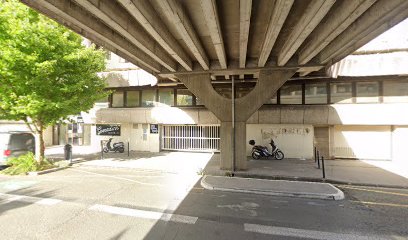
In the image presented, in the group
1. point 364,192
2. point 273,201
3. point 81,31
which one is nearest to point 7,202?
point 81,31

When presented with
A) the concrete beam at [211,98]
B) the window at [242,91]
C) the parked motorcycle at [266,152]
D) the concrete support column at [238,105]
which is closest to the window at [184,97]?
the window at [242,91]

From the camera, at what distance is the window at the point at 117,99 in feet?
55.2

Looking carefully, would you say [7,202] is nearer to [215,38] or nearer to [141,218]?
[141,218]

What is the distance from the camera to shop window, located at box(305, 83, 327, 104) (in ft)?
44.1

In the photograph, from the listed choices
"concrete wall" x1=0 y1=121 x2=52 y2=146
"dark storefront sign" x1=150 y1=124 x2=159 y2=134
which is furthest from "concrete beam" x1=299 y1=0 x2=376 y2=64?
"concrete wall" x1=0 y1=121 x2=52 y2=146

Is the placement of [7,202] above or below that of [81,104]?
below

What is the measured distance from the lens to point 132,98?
16.6 m

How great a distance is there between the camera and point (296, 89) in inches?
544

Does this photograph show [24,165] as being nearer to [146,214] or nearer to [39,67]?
[39,67]

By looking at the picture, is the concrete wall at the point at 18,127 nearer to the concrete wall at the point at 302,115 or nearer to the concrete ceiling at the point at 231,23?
the concrete wall at the point at 302,115

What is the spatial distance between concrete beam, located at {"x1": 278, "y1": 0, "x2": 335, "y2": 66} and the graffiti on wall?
6632mm

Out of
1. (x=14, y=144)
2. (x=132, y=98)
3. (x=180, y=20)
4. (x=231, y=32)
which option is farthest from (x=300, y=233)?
(x=132, y=98)

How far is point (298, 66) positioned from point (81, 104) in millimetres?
10703

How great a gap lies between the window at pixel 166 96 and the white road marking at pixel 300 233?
Result: 1204 cm
